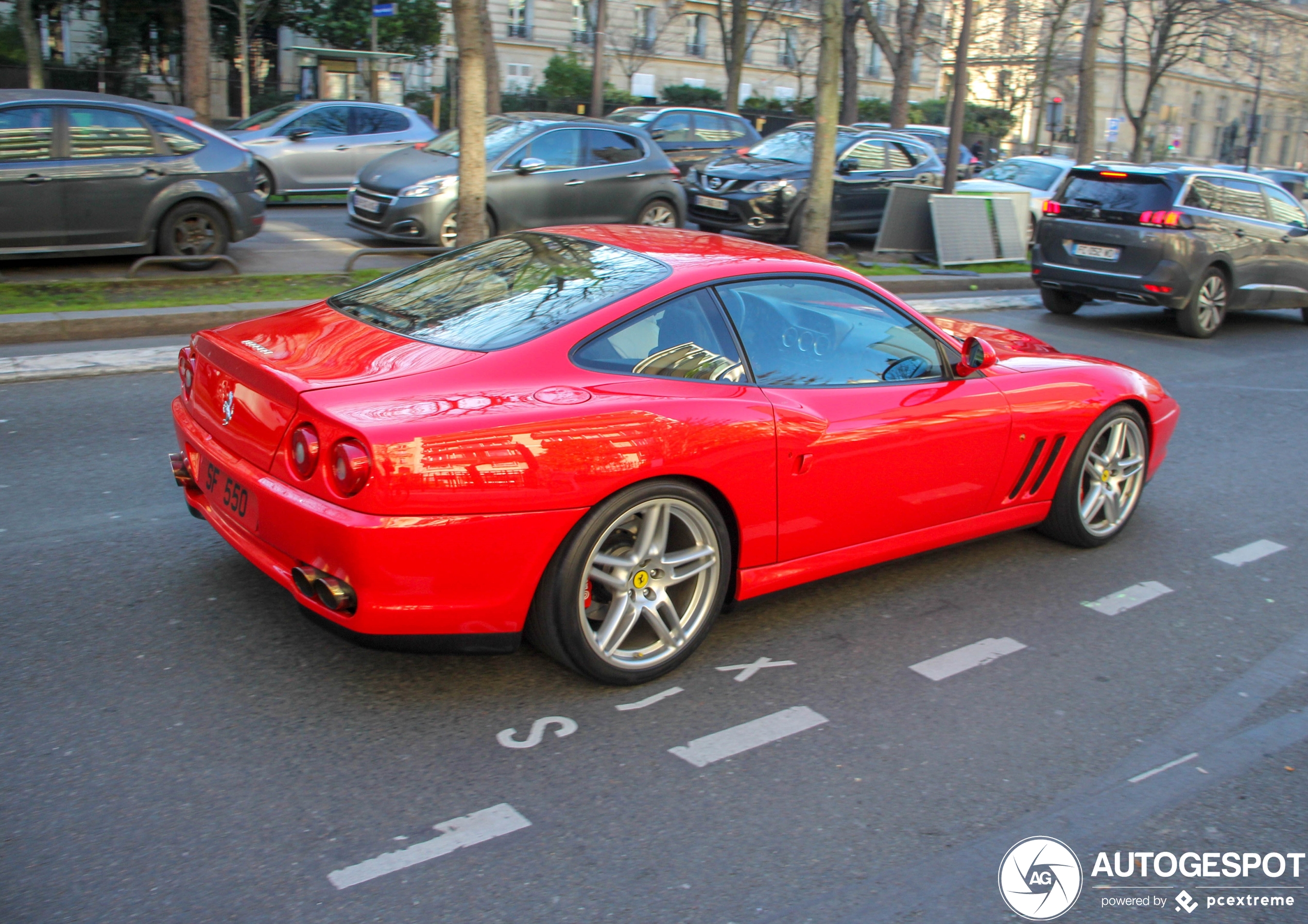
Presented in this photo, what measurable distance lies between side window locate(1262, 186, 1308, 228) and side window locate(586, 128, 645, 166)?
7.27 m

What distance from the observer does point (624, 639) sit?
3822mm

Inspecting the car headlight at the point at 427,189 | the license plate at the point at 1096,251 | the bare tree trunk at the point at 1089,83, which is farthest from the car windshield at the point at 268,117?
the bare tree trunk at the point at 1089,83

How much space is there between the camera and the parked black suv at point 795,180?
1540 centimetres

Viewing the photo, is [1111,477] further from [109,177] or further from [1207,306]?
[109,177]

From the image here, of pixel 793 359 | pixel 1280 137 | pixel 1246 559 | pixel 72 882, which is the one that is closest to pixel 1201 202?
pixel 1246 559

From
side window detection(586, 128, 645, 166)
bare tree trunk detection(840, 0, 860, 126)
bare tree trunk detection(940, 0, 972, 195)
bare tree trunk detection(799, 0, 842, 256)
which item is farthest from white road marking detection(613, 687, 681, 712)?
bare tree trunk detection(840, 0, 860, 126)

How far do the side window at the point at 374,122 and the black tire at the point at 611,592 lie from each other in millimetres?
15946

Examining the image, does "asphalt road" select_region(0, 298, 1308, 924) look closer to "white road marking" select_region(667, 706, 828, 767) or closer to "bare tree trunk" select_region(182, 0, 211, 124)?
"white road marking" select_region(667, 706, 828, 767)

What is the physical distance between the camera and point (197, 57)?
65.3ft

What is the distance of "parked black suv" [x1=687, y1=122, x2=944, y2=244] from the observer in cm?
1540

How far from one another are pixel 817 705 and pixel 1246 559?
2.87 m

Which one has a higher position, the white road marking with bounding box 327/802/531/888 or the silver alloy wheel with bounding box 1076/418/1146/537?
the silver alloy wheel with bounding box 1076/418/1146/537

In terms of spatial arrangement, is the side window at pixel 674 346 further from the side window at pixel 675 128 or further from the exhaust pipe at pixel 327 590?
the side window at pixel 675 128

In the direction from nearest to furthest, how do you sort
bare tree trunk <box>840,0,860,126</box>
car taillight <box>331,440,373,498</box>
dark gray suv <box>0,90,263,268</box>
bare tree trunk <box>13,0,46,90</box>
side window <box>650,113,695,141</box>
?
1. car taillight <box>331,440,373,498</box>
2. dark gray suv <box>0,90,263,268</box>
3. side window <box>650,113,695,141</box>
4. bare tree trunk <box>13,0,46,90</box>
5. bare tree trunk <box>840,0,860,126</box>
